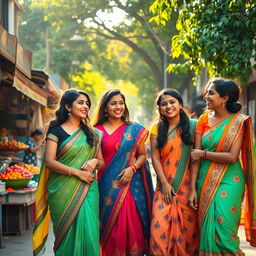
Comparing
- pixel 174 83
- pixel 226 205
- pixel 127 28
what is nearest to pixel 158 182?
pixel 226 205

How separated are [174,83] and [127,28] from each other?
19.7 ft

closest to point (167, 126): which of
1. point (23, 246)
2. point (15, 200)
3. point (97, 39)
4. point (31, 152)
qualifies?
point (23, 246)

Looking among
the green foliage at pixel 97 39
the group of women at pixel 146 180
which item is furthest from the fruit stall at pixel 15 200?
the green foliage at pixel 97 39

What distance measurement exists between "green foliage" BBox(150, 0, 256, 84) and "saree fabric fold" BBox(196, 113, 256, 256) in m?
3.34

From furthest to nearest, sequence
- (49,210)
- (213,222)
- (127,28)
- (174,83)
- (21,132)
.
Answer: (174,83), (127,28), (21,132), (49,210), (213,222)

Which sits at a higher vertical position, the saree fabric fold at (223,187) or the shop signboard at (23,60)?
the shop signboard at (23,60)

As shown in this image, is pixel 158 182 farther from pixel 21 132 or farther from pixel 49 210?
pixel 21 132

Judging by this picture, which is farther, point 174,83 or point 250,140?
point 174,83

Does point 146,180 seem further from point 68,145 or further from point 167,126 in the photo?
point 68,145

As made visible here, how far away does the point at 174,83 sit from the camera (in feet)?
116

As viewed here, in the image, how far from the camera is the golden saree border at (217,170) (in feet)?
17.0

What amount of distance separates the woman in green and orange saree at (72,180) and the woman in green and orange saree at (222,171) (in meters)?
0.93

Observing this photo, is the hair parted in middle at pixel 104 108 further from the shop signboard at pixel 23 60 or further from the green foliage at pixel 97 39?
the green foliage at pixel 97 39

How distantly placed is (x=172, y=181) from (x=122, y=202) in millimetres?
519
